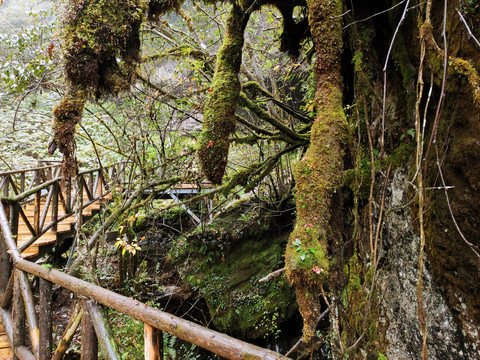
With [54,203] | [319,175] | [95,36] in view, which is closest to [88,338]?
[319,175]

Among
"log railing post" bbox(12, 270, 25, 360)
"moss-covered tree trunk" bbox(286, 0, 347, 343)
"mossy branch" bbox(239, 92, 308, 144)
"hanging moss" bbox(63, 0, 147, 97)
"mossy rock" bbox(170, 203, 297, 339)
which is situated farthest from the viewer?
"mossy rock" bbox(170, 203, 297, 339)

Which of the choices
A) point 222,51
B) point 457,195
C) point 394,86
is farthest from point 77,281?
point 394,86

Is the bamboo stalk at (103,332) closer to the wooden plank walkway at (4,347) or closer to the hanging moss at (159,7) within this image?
the wooden plank walkway at (4,347)

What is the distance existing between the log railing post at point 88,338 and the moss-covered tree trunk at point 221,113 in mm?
1437

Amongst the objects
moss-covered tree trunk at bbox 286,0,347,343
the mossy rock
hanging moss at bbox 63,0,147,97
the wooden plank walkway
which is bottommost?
the mossy rock

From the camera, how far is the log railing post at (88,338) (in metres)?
2.12

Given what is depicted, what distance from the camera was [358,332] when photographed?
8.15ft

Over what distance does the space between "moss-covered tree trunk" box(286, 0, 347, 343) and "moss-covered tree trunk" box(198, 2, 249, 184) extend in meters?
0.83

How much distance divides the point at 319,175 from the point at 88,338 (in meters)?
2.16

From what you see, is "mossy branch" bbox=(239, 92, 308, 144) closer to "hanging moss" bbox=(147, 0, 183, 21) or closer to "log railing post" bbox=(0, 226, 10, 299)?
"hanging moss" bbox=(147, 0, 183, 21)

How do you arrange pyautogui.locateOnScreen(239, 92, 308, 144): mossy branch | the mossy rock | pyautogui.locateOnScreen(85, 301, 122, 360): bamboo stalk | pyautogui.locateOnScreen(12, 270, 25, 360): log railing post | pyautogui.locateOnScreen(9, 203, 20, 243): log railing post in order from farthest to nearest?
the mossy rock → pyautogui.locateOnScreen(9, 203, 20, 243): log railing post → pyautogui.locateOnScreen(239, 92, 308, 144): mossy branch → pyautogui.locateOnScreen(12, 270, 25, 360): log railing post → pyautogui.locateOnScreen(85, 301, 122, 360): bamboo stalk

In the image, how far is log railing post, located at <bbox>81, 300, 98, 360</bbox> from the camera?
2121mm

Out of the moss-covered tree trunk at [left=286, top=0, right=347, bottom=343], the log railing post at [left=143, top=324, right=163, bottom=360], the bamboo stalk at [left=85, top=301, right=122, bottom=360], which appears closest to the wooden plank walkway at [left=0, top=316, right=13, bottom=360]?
the bamboo stalk at [left=85, top=301, right=122, bottom=360]

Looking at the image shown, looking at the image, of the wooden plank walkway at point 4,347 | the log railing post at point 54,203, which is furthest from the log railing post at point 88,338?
the log railing post at point 54,203
